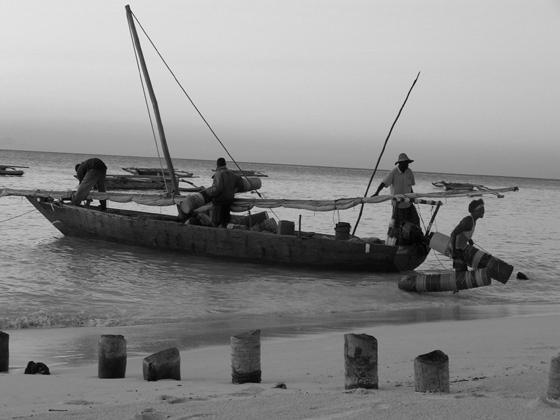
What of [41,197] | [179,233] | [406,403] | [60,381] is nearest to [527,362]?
[406,403]

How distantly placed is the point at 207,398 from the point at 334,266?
966 cm

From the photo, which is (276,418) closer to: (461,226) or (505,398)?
(505,398)

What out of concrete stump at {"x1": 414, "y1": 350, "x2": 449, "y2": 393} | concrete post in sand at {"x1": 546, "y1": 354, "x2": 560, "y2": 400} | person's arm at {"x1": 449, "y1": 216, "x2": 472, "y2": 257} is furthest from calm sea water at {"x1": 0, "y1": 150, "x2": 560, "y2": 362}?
concrete post in sand at {"x1": 546, "y1": 354, "x2": 560, "y2": 400}

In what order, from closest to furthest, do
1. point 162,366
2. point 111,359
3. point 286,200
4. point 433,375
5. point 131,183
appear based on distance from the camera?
point 433,375 → point 162,366 → point 111,359 → point 286,200 → point 131,183

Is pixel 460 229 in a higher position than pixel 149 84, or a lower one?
lower

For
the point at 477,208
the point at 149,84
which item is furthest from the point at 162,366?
the point at 149,84

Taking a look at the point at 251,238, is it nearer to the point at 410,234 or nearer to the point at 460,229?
the point at 410,234

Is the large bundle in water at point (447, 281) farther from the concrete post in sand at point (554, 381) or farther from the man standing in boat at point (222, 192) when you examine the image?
the concrete post in sand at point (554, 381)

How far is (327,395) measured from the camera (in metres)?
4.61

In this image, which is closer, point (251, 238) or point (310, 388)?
point (310, 388)

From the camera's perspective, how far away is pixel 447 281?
39.0 feet

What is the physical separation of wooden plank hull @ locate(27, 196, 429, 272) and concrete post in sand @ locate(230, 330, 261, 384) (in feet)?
28.2

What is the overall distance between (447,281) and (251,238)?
13.6 ft

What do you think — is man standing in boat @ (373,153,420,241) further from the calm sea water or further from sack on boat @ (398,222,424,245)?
the calm sea water
